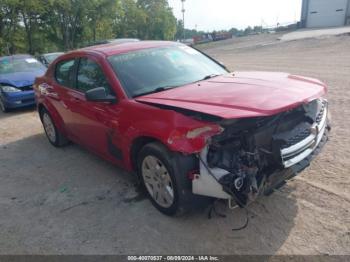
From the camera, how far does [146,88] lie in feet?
12.4

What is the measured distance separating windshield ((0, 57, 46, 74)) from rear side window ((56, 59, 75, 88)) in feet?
18.6

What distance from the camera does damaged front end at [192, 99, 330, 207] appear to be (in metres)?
2.88

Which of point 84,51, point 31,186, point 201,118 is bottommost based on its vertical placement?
point 31,186

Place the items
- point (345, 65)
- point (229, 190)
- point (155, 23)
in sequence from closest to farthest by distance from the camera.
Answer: point (229, 190)
point (345, 65)
point (155, 23)

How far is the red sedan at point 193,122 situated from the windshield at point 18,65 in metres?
6.77

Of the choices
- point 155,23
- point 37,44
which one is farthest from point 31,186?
point 155,23

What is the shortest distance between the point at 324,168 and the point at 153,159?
225 centimetres

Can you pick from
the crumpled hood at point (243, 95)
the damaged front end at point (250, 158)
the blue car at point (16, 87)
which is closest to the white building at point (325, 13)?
the blue car at point (16, 87)

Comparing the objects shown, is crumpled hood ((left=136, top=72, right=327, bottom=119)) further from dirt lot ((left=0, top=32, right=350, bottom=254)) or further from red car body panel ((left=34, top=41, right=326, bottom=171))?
dirt lot ((left=0, top=32, right=350, bottom=254))

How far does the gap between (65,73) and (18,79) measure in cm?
516

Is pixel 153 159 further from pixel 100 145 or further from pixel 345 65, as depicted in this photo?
pixel 345 65

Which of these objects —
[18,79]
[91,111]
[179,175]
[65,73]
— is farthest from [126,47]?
[18,79]

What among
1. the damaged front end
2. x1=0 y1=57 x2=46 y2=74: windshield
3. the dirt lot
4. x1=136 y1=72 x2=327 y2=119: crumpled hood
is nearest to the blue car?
x1=0 y1=57 x2=46 y2=74: windshield

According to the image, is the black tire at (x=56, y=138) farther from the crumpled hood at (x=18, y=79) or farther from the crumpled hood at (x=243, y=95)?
the crumpled hood at (x=18, y=79)
